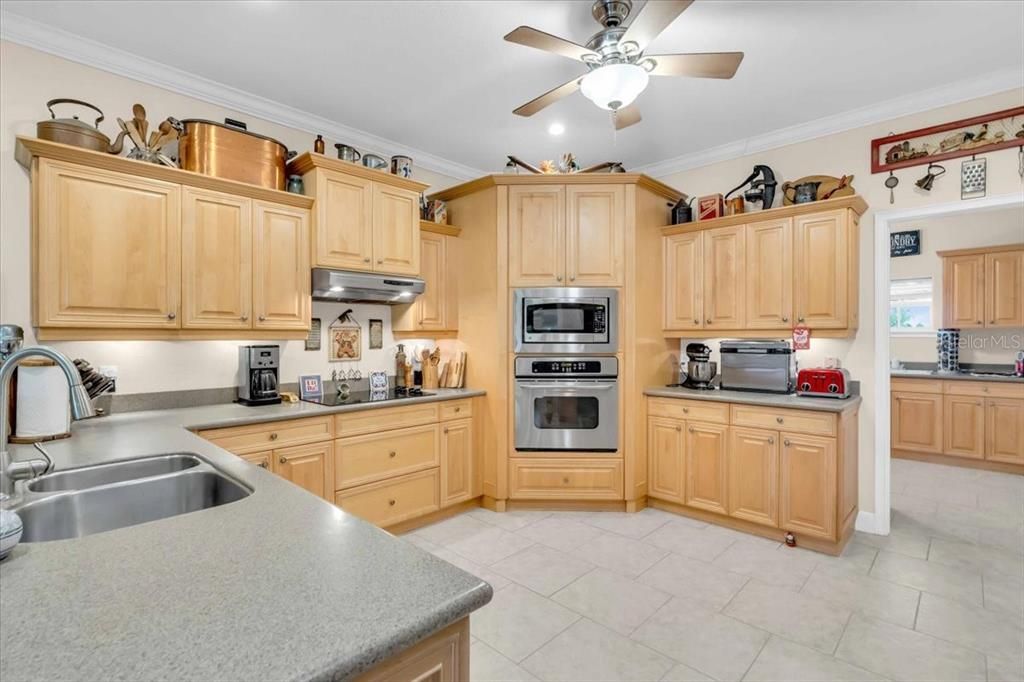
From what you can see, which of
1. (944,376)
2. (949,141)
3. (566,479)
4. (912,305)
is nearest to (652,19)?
(949,141)

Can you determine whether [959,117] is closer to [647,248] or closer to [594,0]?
[647,248]

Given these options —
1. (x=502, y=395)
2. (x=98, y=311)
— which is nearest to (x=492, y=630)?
(x=502, y=395)

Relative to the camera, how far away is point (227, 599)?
0.78 metres

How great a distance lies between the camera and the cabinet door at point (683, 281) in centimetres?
385

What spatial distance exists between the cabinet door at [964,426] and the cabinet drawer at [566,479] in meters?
3.97

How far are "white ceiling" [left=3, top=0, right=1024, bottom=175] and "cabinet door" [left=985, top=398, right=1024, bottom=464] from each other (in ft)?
11.4

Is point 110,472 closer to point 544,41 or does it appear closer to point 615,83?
point 544,41

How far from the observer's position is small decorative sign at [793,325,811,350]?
3.37m

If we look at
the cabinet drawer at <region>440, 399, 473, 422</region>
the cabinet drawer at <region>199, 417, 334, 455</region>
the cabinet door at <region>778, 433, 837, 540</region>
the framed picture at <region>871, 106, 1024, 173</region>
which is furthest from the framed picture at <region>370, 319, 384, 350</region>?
the framed picture at <region>871, 106, 1024, 173</region>

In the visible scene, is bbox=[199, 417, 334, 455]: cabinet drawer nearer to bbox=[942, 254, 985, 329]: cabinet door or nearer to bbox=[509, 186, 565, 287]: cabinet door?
bbox=[509, 186, 565, 287]: cabinet door

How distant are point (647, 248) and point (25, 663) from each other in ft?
12.4

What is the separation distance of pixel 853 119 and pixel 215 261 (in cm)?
421

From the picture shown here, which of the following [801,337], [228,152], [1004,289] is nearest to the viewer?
[228,152]

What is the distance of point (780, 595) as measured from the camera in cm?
252
